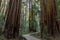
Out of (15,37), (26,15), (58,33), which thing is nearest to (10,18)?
(15,37)

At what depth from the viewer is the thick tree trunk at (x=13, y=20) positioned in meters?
6.29

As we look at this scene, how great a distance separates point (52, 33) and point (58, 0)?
1985 mm

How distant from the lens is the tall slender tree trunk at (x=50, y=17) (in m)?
6.28

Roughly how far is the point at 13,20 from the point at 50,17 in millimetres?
1606

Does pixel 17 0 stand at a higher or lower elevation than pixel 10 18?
higher

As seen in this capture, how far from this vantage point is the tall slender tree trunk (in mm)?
6278

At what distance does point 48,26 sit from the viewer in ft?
21.2

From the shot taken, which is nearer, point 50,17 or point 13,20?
point 13,20

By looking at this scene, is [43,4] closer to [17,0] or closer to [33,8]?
[17,0]

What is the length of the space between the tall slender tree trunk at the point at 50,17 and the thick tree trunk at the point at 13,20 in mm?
1167

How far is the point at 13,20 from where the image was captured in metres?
6.34

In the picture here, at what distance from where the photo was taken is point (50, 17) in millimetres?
6473

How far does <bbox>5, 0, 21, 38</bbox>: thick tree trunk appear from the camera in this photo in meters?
6.29

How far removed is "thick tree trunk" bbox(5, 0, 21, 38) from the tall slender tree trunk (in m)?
1.17
